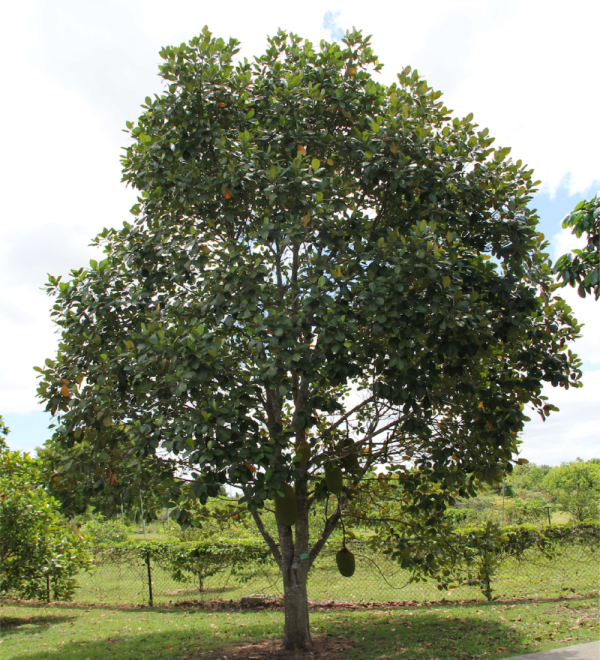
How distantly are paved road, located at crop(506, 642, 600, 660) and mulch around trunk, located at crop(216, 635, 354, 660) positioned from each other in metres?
2.12

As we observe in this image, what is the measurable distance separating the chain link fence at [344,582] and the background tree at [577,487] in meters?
8.83

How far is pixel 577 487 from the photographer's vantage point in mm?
26188

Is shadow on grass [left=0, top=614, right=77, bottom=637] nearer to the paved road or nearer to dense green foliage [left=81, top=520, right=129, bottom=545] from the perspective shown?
the paved road

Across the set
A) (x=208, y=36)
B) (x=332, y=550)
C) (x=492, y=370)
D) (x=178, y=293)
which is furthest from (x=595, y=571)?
(x=208, y=36)

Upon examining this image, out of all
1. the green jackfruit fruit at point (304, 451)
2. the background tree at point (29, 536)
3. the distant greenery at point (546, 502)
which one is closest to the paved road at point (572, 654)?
the distant greenery at point (546, 502)

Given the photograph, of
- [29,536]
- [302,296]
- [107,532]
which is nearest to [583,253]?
[302,296]

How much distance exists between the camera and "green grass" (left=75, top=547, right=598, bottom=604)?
10742 mm

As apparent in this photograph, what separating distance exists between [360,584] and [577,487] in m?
18.8

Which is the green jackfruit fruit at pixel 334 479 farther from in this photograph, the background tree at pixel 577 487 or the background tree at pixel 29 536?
the background tree at pixel 577 487

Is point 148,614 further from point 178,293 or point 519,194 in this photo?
point 519,194

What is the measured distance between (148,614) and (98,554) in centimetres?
355

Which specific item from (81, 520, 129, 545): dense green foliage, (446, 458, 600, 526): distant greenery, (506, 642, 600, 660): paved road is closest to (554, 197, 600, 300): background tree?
(446, 458, 600, 526): distant greenery

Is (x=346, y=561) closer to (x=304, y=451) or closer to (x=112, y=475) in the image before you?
(x=304, y=451)

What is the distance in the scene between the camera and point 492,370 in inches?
251
